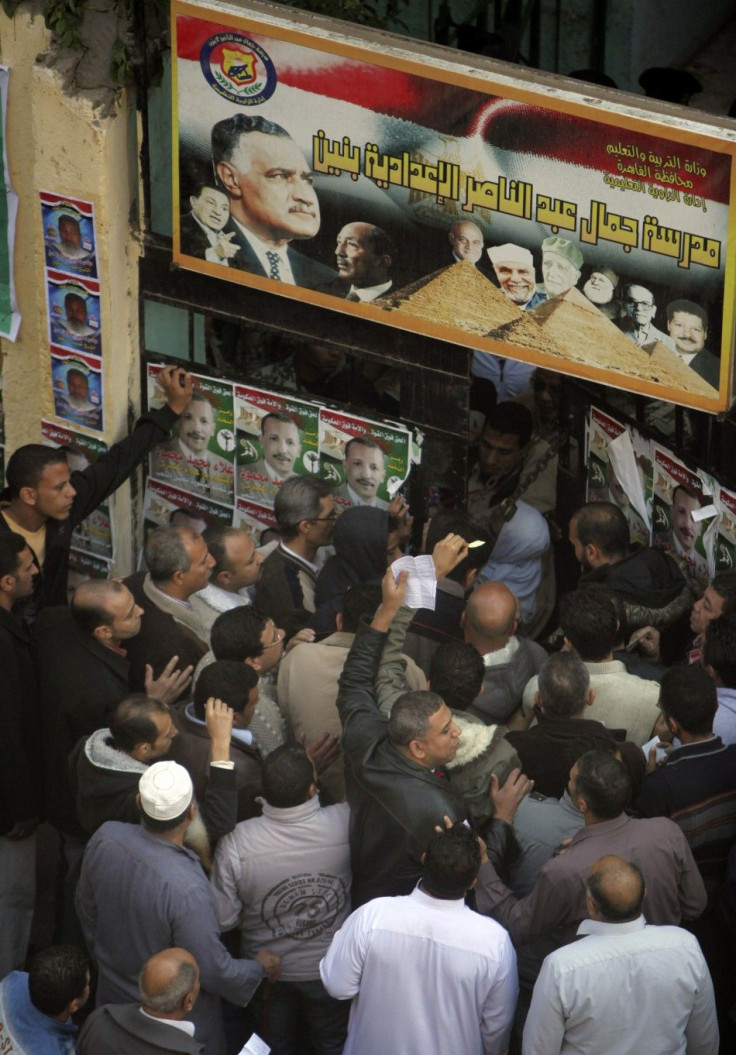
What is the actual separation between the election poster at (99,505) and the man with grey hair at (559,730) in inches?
98.2

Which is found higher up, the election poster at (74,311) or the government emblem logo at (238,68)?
the government emblem logo at (238,68)

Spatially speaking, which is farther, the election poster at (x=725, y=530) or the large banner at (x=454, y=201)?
the election poster at (x=725, y=530)

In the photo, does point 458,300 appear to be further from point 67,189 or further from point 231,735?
point 231,735

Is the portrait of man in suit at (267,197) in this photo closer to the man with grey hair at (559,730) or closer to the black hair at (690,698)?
the man with grey hair at (559,730)

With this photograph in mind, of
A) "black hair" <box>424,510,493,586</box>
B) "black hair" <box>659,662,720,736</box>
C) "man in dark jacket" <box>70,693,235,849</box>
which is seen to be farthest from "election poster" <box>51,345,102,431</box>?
"black hair" <box>659,662,720,736</box>

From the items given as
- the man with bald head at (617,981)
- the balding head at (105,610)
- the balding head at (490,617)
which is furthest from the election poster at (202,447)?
the man with bald head at (617,981)

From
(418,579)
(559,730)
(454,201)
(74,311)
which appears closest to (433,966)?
(559,730)

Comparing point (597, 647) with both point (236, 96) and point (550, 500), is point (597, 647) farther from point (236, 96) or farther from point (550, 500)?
point (236, 96)

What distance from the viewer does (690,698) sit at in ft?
17.3

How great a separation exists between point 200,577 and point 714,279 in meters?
2.23

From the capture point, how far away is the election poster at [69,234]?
670 cm

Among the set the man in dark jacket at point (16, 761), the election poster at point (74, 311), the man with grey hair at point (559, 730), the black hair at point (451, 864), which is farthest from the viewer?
the election poster at point (74, 311)

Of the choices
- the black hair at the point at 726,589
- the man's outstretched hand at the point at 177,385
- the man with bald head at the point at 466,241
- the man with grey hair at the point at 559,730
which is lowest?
the man with grey hair at the point at 559,730

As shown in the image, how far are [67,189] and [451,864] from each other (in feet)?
11.2
